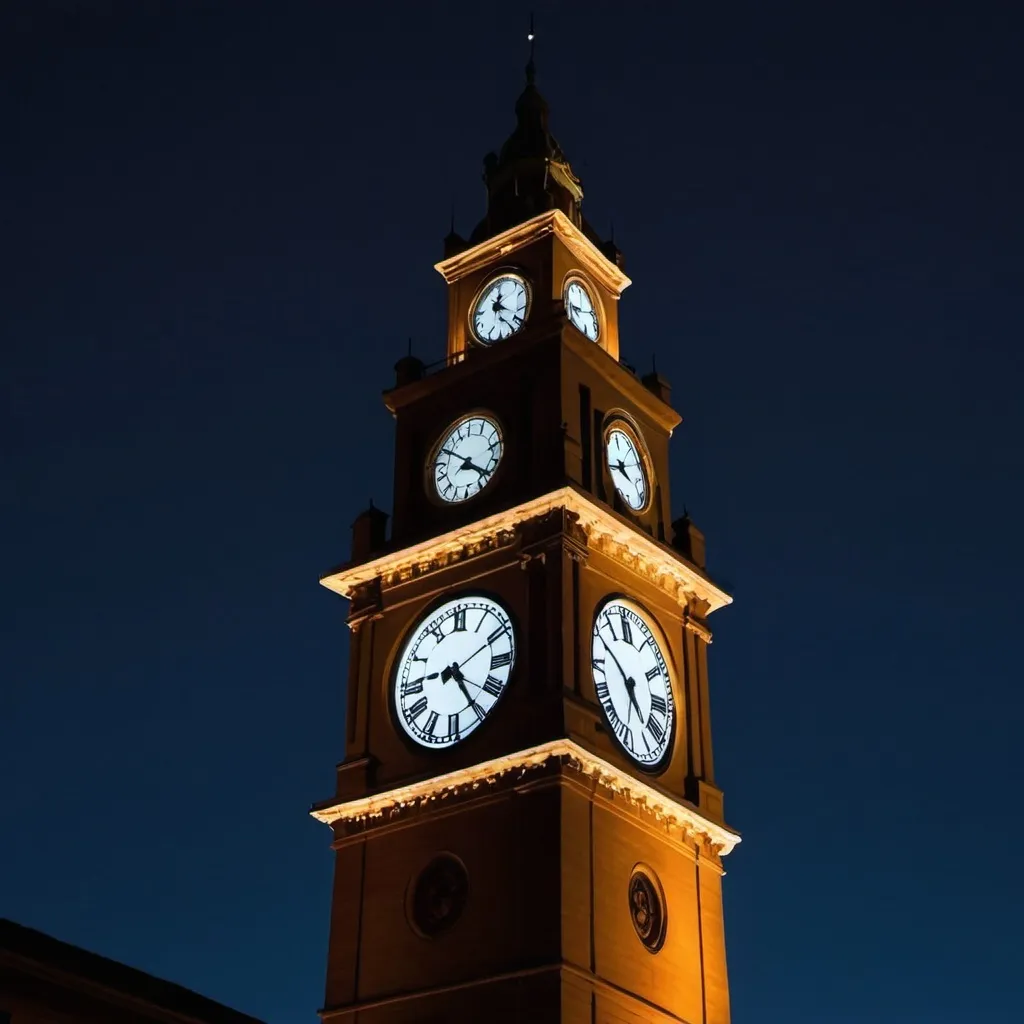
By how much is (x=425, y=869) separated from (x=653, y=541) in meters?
10.2

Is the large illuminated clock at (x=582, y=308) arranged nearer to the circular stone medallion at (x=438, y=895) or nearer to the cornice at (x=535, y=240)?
the cornice at (x=535, y=240)

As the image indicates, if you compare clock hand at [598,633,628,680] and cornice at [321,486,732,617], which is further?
cornice at [321,486,732,617]

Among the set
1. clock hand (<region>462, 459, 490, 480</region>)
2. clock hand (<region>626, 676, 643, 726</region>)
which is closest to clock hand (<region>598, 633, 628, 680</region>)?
clock hand (<region>626, 676, 643, 726</region>)

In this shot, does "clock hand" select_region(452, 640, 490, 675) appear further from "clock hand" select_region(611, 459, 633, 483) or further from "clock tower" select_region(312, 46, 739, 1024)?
"clock hand" select_region(611, 459, 633, 483)

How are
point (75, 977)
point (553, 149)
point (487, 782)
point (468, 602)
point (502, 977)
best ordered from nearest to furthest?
point (75, 977) → point (502, 977) → point (487, 782) → point (468, 602) → point (553, 149)

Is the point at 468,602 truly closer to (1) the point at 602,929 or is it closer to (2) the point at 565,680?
(2) the point at 565,680


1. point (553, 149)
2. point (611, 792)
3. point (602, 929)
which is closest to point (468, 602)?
point (611, 792)

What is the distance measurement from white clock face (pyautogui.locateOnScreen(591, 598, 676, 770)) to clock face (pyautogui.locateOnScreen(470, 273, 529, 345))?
29.4 ft

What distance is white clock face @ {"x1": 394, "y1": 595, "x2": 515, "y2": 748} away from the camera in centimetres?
→ 4394

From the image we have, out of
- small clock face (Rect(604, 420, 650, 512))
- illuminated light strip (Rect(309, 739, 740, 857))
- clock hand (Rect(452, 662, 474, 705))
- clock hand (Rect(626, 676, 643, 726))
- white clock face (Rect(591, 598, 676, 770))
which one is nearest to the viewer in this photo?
illuminated light strip (Rect(309, 739, 740, 857))

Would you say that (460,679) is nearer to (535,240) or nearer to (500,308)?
(500,308)

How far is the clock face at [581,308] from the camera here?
50.9 m

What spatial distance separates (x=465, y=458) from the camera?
159 feet

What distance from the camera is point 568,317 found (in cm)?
4966
